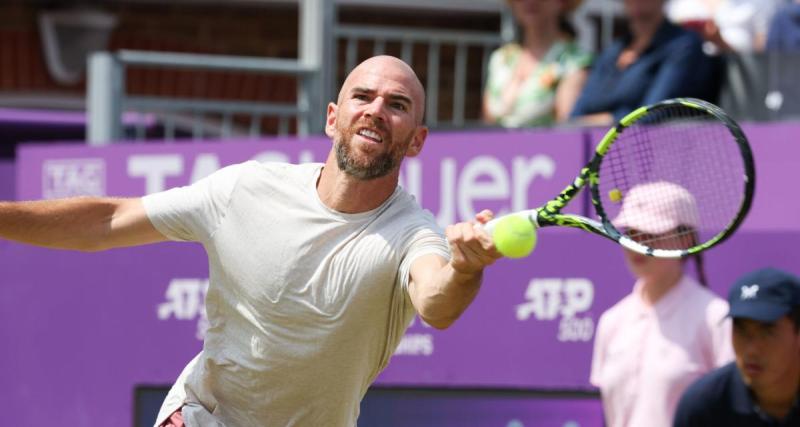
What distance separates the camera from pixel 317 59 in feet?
28.9

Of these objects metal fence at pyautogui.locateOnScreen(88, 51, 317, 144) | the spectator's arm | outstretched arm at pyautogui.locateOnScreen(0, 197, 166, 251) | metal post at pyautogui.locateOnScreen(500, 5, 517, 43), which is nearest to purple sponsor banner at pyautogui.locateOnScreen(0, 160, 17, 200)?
metal fence at pyautogui.locateOnScreen(88, 51, 317, 144)

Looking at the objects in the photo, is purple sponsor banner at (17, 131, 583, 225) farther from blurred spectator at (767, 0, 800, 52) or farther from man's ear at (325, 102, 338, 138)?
man's ear at (325, 102, 338, 138)

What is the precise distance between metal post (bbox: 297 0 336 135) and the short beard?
13.4 feet

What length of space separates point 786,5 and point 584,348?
2.09 meters

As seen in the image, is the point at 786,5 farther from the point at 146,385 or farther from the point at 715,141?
the point at 146,385

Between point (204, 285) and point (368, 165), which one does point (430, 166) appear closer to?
point (204, 285)

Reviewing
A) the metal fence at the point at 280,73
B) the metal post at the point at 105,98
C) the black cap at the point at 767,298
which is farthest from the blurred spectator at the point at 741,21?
the metal post at the point at 105,98

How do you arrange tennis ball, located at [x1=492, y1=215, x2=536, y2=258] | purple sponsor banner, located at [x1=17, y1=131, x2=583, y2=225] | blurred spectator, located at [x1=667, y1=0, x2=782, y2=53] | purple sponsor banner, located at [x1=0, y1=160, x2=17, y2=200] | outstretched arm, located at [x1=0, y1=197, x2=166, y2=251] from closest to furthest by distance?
tennis ball, located at [x1=492, y1=215, x2=536, y2=258], outstretched arm, located at [x1=0, y1=197, x2=166, y2=251], purple sponsor banner, located at [x1=17, y1=131, x2=583, y2=225], blurred spectator, located at [x1=667, y1=0, x2=782, y2=53], purple sponsor banner, located at [x1=0, y1=160, x2=17, y2=200]

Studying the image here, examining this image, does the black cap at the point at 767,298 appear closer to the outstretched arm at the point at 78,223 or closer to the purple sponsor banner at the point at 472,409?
the purple sponsor banner at the point at 472,409

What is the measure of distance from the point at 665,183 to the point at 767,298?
0.54m

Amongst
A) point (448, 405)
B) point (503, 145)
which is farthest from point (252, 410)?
point (503, 145)

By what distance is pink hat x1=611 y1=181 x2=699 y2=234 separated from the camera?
540 cm

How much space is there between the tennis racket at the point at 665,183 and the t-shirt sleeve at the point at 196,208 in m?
0.97

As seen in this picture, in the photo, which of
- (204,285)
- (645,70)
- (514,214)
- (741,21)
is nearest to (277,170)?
(514,214)
